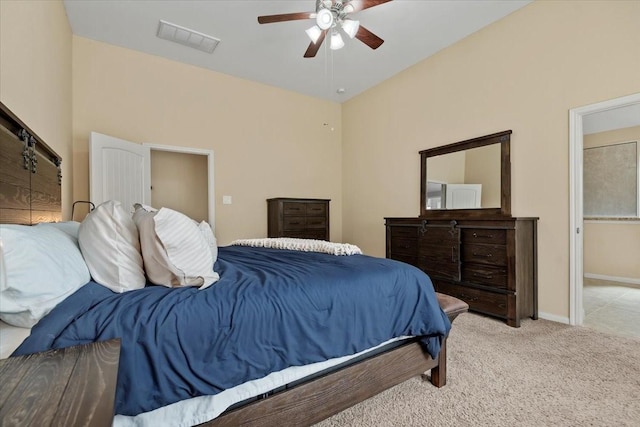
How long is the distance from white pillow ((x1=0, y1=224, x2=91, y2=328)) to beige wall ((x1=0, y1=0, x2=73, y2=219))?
102 cm

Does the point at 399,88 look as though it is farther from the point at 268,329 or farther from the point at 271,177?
the point at 268,329

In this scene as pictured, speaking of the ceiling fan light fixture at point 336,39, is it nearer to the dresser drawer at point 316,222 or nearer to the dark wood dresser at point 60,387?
the dresser drawer at point 316,222

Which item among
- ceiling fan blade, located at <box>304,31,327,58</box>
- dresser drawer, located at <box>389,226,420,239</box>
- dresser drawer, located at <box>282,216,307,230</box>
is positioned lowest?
dresser drawer, located at <box>389,226,420,239</box>

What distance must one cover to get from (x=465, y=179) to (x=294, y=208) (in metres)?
2.32

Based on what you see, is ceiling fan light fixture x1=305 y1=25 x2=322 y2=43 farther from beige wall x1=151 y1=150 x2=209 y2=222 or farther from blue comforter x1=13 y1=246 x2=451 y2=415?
beige wall x1=151 y1=150 x2=209 y2=222

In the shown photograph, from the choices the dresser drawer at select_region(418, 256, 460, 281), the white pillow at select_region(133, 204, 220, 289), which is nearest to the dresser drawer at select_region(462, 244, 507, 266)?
the dresser drawer at select_region(418, 256, 460, 281)

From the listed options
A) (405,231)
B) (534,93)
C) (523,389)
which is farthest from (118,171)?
(534,93)

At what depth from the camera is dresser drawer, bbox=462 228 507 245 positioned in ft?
8.94

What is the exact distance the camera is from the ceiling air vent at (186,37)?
3.19 metres

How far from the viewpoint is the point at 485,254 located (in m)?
2.86

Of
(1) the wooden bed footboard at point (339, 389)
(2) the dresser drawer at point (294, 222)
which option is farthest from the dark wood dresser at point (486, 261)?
(2) the dresser drawer at point (294, 222)

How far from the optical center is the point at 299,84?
4621mm

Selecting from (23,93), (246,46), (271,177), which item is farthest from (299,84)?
(23,93)

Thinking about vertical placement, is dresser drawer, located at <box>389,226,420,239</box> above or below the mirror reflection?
below
